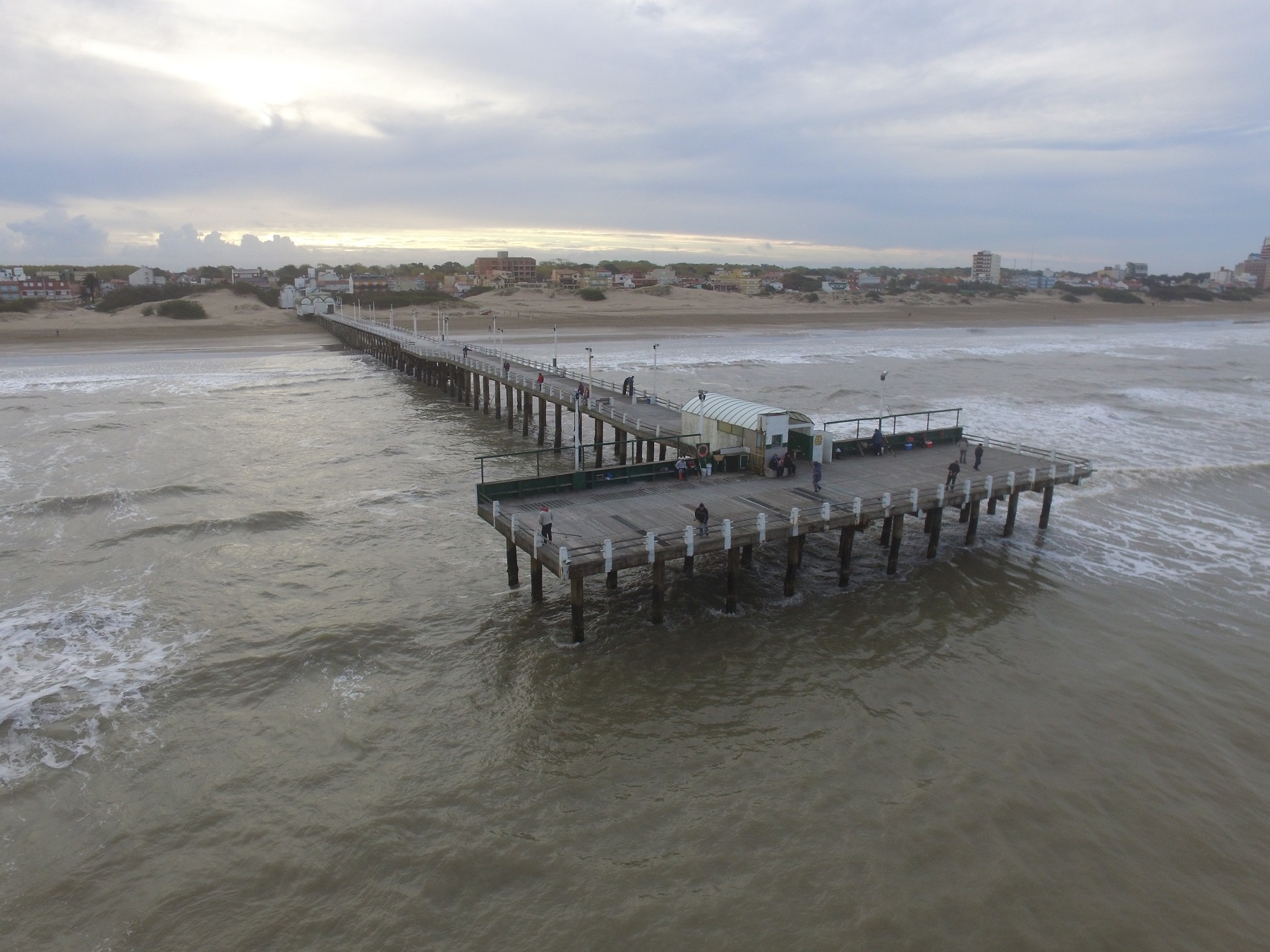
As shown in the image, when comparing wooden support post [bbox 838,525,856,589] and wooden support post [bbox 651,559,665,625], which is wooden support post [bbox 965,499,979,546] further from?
wooden support post [bbox 651,559,665,625]

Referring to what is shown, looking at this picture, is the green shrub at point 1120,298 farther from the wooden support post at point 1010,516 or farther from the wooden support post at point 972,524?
the wooden support post at point 972,524

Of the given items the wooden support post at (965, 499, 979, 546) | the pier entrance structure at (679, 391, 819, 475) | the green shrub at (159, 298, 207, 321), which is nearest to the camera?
the pier entrance structure at (679, 391, 819, 475)

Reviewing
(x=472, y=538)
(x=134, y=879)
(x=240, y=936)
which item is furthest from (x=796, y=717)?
(x=472, y=538)

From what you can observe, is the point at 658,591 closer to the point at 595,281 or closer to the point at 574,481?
the point at 574,481

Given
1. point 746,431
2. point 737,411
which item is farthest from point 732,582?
point 737,411

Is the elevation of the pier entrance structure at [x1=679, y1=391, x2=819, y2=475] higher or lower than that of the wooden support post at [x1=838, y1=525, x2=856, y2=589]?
higher

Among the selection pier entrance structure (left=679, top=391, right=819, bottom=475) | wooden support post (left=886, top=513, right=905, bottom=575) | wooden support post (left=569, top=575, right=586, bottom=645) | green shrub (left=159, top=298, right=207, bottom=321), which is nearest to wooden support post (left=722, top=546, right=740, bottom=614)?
wooden support post (left=569, top=575, right=586, bottom=645)

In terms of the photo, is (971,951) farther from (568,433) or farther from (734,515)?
(568,433)
